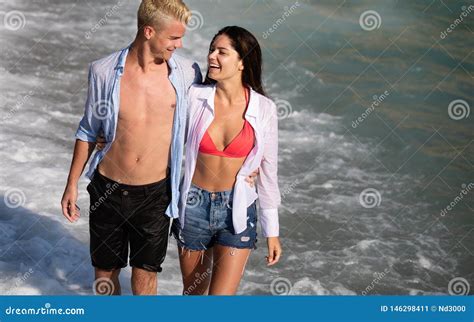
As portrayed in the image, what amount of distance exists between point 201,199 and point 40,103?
4.87 meters

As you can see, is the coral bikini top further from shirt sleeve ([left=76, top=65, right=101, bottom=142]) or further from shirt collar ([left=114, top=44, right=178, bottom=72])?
shirt sleeve ([left=76, top=65, right=101, bottom=142])

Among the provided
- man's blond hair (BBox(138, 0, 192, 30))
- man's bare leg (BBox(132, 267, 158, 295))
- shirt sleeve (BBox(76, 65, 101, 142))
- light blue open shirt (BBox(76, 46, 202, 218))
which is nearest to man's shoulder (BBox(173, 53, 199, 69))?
light blue open shirt (BBox(76, 46, 202, 218))

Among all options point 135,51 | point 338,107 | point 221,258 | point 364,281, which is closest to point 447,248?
point 364,281

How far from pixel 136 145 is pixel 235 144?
0.51 metres

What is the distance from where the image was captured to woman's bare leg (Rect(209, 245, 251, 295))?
5.10 m

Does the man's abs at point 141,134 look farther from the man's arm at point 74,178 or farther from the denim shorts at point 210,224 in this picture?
the denim shorts at point 210,224

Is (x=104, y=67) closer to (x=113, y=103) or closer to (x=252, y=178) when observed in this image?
(x=113, y=103)

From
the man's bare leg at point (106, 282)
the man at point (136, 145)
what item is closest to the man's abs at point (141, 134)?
the man at point (136, 145)

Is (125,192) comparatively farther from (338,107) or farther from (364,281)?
(338,107)

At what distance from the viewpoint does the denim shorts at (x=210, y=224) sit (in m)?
5.04

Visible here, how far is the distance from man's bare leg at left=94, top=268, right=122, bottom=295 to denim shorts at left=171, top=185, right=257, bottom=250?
1.58 ft

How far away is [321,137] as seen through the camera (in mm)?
9406

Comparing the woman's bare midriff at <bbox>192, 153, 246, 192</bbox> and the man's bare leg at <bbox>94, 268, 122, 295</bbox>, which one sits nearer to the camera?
the woman's bare midriff at <bbox>192, 153, 246, 192</bbox>

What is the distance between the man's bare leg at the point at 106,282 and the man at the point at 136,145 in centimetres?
21
